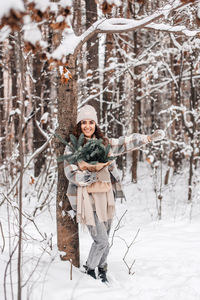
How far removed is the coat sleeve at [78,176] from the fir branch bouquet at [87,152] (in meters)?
0.07

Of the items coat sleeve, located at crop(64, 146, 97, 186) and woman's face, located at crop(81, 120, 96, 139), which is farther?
woman's face, located at crop(81, 120, 96, 139)

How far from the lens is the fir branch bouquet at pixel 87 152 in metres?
3.00

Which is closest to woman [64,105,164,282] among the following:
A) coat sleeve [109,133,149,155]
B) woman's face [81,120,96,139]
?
woman's face [81,120,96,139]

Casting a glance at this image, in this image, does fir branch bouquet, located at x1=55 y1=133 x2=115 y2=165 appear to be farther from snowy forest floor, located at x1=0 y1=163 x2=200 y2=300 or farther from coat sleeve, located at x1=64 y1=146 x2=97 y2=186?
snowy forest floor, located at x1=0 y1=163 x2=200 y2=300

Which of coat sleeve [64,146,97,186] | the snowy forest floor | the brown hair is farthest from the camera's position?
the brown hair

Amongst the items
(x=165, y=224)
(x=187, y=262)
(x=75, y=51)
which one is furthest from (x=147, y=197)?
(x=75, y=51)

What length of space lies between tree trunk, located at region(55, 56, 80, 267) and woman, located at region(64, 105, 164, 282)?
113mm

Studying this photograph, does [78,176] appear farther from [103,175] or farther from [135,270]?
[135,270]

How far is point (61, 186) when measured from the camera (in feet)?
10.6

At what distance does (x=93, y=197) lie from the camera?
310 centimetres

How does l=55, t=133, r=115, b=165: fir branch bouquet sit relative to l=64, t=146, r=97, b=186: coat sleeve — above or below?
above

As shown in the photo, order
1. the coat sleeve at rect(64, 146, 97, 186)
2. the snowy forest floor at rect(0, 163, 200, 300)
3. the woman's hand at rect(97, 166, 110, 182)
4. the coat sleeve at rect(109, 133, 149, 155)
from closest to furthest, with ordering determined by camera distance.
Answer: the snowy forest floor at rect(0, 163, 200, 300) < the coat sleeve at rect(64, 146, 97, 186) < the woman's hand at rect(97, 166, 110, 182) < the coat sleeve at rect(109, 133, 149, 155)

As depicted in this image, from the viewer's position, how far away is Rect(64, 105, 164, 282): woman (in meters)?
3.01

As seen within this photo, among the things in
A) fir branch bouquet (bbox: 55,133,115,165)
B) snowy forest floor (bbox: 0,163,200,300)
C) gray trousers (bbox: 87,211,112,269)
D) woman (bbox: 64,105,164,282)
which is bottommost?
snowy forest floor (bbox: 0,163,200,300)
